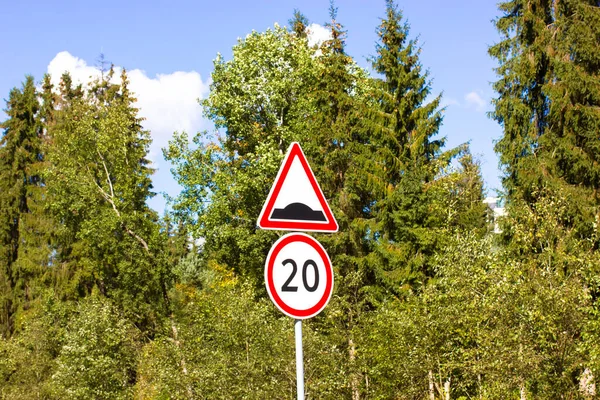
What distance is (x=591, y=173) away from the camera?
73.9ft

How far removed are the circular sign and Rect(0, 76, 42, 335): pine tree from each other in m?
39.1

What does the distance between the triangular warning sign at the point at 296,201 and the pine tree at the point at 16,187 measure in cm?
3889

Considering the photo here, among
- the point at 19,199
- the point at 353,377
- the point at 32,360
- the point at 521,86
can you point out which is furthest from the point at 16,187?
the point at 521,86

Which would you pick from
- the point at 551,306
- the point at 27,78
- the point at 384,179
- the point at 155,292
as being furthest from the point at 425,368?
the point at 27,78

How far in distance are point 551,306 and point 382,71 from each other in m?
18.4

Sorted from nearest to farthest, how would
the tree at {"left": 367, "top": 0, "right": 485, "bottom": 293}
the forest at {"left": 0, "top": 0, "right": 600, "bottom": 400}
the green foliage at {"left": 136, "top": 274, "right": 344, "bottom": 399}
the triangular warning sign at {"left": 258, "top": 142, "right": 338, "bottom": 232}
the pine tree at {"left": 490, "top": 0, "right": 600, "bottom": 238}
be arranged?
the triangular warning sign at {"left": 258, "top": 142, "right": 338, "bottom": 232}
the forest at {"left": 0, "top": 0, "right": 600, "bottom": 400}
the green foliage at {"left": 136, "top": 274, "right": 344, "bottom": 399}
the pine tree at {"left": 490, "top": 0, "right": 600, "bottom": 238}
the tree at {"left": 367, "top": 0, "right": 485, "bottom": 293}

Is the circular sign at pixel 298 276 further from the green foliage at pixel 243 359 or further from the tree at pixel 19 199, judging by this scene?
the tree at pixel 19 199

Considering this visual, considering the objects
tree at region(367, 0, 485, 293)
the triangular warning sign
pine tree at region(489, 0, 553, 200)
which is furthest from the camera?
tree at region(367, 0, 485, 293)

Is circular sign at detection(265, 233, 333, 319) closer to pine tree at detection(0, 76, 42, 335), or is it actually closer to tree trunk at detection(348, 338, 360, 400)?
tree trunk at detection(348, 338, 360, 400)

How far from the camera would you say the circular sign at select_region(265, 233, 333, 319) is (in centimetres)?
522

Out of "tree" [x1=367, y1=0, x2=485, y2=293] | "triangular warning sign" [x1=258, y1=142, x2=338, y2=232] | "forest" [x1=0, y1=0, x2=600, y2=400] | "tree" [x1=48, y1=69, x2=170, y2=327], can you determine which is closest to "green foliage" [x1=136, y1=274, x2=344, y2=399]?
"forest" [x1=0, y1=0, x2=600, y2=400]

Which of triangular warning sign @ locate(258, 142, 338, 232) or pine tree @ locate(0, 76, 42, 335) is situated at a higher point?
pine tree @ locate(0, 76, 42, 335)

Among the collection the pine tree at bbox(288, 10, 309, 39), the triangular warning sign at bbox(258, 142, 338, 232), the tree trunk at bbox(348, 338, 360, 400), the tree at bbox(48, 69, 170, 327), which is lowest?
the tree trunk at bbox(348, 338, 360, 400)

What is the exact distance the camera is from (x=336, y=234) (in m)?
31.4
